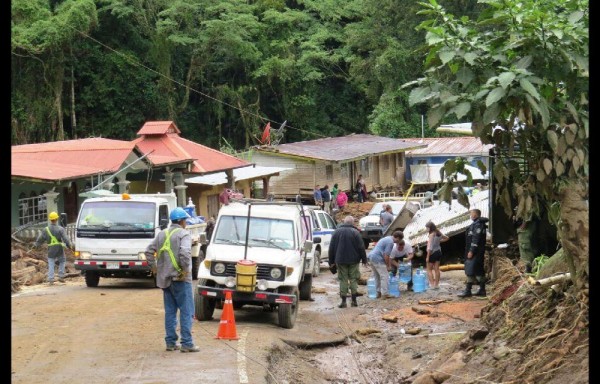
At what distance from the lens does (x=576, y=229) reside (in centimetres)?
1032

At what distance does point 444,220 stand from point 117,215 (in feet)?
30.4

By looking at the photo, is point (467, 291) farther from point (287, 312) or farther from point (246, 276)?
point (246, 276)

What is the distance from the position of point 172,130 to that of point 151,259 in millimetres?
27045

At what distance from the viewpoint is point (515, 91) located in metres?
9.21

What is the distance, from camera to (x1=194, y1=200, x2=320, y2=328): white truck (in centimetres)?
1594

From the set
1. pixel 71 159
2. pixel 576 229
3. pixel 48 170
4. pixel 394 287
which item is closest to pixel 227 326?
pixel 576 229

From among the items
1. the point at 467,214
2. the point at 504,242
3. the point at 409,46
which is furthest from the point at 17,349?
the point at 409,46

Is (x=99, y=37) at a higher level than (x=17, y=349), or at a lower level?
higher

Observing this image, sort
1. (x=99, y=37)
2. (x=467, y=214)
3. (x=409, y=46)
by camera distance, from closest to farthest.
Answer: (x=467, y=214), (x=409, y=46), (x=99, y=37)

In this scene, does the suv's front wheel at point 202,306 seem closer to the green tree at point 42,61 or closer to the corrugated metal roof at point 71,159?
the corrugated metal roof at point 71,159

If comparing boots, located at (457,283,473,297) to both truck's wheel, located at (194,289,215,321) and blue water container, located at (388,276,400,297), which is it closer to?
blue water container, located at (388,276,400,297)

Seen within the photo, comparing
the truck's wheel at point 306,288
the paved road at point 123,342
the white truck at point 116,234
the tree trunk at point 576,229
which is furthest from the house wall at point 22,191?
the tree trunk at point 576,229
